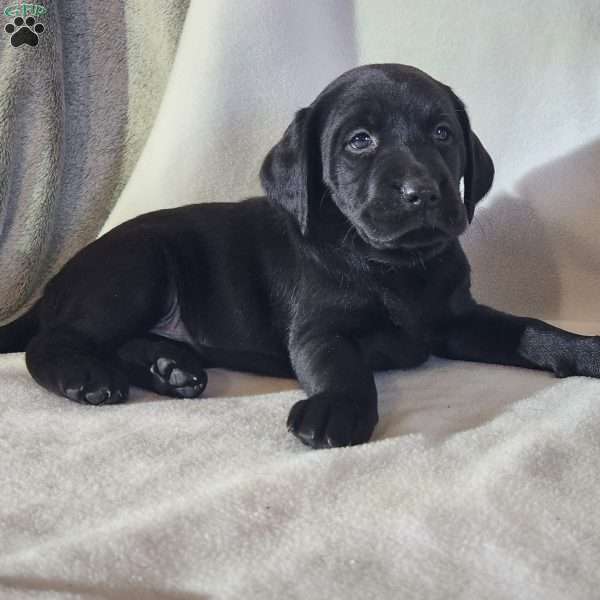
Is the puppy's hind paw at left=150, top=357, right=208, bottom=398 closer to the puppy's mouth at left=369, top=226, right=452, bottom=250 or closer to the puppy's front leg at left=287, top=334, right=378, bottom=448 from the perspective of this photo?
the puppy's front leg at left=287, top=334, right=378, bottom=448

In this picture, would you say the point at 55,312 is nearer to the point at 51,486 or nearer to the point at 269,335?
the point at 269,335

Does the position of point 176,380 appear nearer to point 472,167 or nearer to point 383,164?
point 383,164

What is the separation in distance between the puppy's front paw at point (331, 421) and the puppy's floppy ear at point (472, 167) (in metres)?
0.79

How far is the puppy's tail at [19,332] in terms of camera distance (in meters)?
2.41

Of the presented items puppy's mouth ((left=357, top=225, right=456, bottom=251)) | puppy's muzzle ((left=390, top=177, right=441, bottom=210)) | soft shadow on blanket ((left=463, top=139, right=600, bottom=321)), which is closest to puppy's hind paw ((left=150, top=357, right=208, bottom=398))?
puppy's mouth ((left=357, top=225, right=456, bottom=251))

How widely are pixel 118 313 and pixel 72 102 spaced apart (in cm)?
113

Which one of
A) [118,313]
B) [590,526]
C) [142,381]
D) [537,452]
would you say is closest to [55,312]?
[118,313]

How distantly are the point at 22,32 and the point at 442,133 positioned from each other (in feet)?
4.83

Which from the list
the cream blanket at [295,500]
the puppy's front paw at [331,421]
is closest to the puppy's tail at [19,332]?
the cream blanket at [295,500]

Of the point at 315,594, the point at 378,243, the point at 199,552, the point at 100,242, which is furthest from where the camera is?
the point at 100,242

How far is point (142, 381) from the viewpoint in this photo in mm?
2090

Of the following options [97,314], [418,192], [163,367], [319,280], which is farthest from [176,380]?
[418,192]

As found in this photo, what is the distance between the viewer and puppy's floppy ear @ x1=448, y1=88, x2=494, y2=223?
227 centimetres

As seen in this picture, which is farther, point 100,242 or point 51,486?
Result: point 100,242
